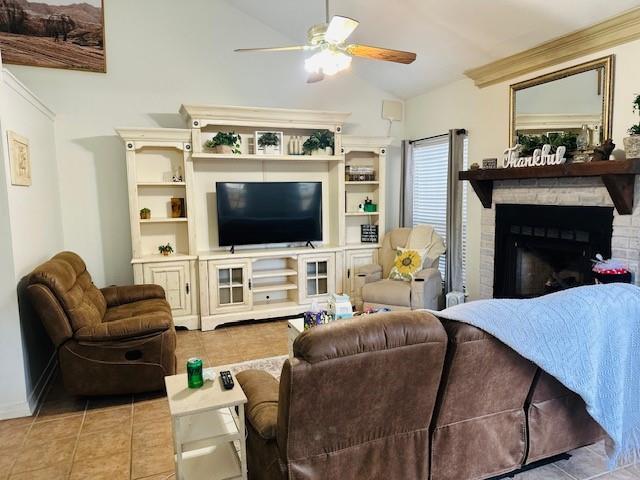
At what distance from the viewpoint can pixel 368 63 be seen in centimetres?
526

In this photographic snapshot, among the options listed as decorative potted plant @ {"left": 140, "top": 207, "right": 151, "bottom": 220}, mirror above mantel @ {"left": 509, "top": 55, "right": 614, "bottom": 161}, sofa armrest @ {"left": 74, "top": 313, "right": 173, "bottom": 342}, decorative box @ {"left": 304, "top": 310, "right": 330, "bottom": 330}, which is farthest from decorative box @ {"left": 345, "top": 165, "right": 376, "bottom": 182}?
sofa armrest @ {"left": 74, "top": 313, "right": 173, "bottom": 342}

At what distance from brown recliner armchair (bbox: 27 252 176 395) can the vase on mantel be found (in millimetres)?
3423

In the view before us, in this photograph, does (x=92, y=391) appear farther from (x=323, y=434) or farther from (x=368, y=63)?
(x=368, y=63)

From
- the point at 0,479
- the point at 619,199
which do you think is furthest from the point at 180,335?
the point at 619,199

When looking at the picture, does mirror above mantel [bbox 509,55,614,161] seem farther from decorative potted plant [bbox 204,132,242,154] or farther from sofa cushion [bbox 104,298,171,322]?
sofa cushion [bbox 104,298,171,322]

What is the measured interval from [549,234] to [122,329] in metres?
3.56

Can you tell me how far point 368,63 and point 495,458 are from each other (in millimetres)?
4567

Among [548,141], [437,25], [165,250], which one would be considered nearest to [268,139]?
[165,250]

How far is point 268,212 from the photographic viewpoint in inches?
197

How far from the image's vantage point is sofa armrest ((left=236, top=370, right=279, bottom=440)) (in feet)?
5.63

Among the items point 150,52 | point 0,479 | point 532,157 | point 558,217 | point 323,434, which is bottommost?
point 0,479

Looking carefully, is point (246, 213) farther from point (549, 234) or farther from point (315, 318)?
point (549, 234)

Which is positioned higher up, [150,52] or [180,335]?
[150,52]

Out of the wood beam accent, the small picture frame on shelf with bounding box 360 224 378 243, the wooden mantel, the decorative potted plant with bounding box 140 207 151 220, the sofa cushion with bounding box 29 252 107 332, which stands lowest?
the sofa cushion with bounding box 29 252 107 332
